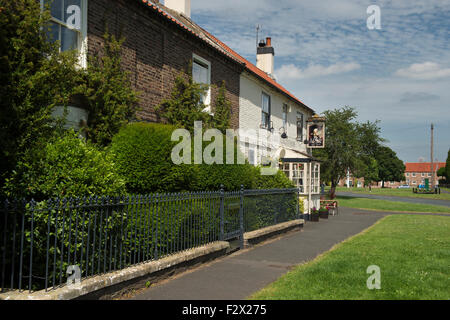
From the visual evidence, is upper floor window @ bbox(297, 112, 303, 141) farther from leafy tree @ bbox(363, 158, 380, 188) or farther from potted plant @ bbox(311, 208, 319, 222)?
leafy tree @ bbox(363, 158, 380, 188)

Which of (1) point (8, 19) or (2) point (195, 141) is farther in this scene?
(2) point (195, 141)

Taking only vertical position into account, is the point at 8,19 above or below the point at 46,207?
above

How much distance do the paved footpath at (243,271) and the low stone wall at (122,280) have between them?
0.18 m

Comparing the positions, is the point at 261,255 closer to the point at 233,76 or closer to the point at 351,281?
the point at 351,281

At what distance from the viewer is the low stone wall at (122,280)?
4.48m

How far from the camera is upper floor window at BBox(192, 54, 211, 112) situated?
12438 mm

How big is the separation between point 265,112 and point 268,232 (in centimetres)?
843

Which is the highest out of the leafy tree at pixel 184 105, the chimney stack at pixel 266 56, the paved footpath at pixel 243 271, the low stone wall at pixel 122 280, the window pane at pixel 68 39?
the chimney stack at pixel 266 56

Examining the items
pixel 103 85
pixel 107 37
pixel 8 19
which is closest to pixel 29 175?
pixel 8 19

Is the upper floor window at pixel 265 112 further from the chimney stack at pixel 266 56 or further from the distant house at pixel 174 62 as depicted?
the chimney stack at pixel 266 56

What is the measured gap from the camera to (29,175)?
16.8 ft

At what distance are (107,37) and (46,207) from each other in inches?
201

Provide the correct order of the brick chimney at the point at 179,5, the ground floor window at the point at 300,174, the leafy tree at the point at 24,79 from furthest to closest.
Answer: the ground floor window at the point at 300,174 < the brick chimney at the point at 179,5 < the leafy tree at the point at 24,79

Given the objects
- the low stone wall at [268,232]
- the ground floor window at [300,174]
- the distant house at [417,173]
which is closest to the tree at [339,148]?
the ground floor window at [300,174]
